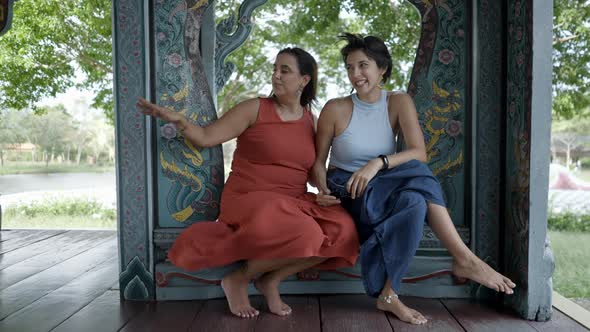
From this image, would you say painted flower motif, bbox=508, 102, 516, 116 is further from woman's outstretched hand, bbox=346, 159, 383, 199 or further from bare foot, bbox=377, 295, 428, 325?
bare foot, bbox=377, 295, 428, 325

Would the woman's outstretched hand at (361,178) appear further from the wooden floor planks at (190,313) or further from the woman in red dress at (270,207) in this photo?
the wooden floor planks at (190,313)

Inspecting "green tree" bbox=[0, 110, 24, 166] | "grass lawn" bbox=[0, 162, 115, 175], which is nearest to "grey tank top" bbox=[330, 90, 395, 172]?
"grass lawn" bbox=[0, 162, 115, 175]

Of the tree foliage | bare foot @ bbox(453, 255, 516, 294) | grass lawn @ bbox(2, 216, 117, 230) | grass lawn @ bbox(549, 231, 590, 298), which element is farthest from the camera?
grass lawn @ bbox(2, 216, 117, 230)

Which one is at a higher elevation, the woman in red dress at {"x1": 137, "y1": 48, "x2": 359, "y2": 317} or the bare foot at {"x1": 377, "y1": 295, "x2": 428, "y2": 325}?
the woman in red dress at {"x1": 137, "y1": 48, "x2": 359, "y2": 317}

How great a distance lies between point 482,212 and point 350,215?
31.4 inches

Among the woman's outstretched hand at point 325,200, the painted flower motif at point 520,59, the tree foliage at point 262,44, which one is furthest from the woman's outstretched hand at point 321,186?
the tree foliage at point 262,44

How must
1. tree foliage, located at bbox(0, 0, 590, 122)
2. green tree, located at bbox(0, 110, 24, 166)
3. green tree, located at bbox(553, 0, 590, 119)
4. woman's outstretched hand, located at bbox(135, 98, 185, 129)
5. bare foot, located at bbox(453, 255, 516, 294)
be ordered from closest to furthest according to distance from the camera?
1. bare foot, located at bbox(453, 255, 516, 294)
2. woman's outstretched hand, located at bbox(135, 98, 185, 129)
3. green tree, located at bbox(553, 0, 590, 119)
4. tree foliage, located at bbox(0, 0, 590, 122)
5. green tree, located at bbox(0, 110, 24, 166)

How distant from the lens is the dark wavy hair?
283cm

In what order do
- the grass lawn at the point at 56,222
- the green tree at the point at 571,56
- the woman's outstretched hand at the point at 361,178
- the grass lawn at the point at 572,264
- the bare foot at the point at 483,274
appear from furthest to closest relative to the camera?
1. the grass lawn at the point at 56,222
2. the green tree at the point at 571,56
3. the grass lawn at the point at 572,264
4. the woman's outstretched hand at the point at 361,178
5. the bare foot at the point at 483,274

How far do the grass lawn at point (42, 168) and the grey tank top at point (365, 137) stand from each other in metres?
6.36

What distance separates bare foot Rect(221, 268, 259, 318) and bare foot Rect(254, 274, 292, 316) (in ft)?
0.28

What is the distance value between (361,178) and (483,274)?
2.49 feet

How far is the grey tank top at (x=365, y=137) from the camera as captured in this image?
2791mm

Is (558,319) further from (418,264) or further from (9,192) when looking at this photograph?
(9,192)
